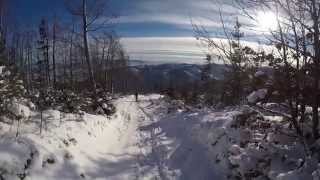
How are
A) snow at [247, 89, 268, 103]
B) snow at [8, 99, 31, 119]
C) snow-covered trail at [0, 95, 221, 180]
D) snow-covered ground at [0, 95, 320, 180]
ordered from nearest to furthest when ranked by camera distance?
snow-covered ground at [0, 95, 320, 180] < snow-covered trail at [0, 95, 221, 180] < snow at [247, 89, 268, 103] < snow at [8, 99, 31, 119]

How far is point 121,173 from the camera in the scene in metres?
9.27

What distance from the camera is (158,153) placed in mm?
11602

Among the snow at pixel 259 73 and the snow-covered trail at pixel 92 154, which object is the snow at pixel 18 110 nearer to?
the snow-covered trail at pixel 92 154

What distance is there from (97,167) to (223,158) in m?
2.86

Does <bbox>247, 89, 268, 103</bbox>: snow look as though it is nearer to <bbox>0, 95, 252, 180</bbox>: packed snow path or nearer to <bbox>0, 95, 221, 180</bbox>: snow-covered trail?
<bbox>0, 95, 252, 180</bbox>: packed snow path

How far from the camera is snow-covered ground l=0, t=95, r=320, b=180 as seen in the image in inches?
299

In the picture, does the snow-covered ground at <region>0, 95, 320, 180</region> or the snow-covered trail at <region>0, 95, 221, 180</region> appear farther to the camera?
the snow-covered trail at <region>0, 95, 221, 180</region>

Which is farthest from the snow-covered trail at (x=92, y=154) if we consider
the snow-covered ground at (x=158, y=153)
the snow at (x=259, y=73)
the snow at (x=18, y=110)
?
the snow at (x=259, y=73)

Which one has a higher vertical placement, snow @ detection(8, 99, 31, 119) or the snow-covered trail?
snow @ detection(8, 99, 31, 119)

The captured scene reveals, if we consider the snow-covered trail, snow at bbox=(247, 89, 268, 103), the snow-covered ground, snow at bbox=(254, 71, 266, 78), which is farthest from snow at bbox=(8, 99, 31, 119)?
snow at bbox=(254, 71, 266, 78)

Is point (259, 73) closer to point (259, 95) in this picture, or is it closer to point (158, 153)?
point (259, 95)

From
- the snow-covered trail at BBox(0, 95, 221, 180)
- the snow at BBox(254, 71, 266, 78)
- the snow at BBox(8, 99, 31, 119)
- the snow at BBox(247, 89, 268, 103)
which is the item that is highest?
the snow at BBox(254, 71, 266, 78)

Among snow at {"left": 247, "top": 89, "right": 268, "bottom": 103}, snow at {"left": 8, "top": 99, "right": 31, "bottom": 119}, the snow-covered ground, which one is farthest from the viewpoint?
snow at {"left": 8, "top": 99, "right": 31, "bottom": 119}

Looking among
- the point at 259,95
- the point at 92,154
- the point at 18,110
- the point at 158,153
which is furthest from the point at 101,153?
the point at 259,95
